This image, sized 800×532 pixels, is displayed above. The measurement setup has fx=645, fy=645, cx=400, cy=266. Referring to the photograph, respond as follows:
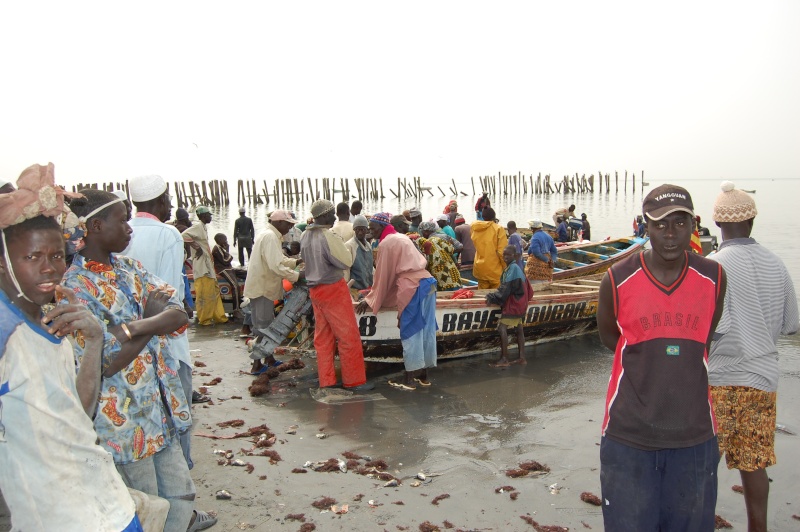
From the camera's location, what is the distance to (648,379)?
2.60m

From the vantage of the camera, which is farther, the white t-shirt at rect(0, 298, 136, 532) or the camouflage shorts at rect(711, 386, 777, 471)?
the camouflage shorts at rect(711, 386, 777, 471)

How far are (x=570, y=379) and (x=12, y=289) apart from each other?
631 centimetres

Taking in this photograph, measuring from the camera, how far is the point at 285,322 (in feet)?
23.1

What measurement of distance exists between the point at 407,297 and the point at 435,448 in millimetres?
1969

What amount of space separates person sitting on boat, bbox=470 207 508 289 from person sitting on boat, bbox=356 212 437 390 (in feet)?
7.28

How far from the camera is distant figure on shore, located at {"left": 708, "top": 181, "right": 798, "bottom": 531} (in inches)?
129

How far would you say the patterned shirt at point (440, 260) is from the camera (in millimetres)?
8469

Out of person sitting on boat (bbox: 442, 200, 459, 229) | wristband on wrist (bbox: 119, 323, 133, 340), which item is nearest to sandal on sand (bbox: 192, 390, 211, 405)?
wristband on wrist (bbox: 119, 323, 133, 340)

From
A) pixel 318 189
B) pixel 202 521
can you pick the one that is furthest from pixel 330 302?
pixel 318 189

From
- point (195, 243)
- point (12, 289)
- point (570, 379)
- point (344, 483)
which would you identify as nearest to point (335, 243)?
point (344, 483)

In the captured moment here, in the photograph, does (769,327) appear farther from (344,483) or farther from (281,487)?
(281,487)

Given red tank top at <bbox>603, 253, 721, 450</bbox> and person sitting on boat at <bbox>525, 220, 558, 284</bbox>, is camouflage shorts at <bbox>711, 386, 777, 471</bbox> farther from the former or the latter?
person sitting on boat at <bbox>525, 220, 558, 284</bbox>

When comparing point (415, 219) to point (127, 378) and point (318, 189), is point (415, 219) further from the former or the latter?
point (318, 189)

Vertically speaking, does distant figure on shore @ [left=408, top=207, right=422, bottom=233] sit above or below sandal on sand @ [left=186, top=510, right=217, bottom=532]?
above
